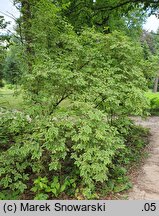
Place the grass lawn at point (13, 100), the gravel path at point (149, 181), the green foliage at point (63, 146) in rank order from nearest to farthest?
the green foliage at point (63, 146), the gravel path at point (149, 181), the grass lawn at point (13, 100)

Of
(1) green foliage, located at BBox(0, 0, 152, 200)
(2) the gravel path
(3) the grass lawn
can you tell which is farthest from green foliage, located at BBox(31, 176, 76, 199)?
(3) the grass lawn

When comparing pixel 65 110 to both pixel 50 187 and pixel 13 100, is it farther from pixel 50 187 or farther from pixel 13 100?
pixel 13 100

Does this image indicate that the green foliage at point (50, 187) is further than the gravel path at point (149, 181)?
No

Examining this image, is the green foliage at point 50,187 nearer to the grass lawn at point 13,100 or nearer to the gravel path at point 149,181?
the gravel path at point 149,181

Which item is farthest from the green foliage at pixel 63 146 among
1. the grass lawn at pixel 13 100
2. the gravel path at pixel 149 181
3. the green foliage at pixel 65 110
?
the gravel path at pixel 149 181

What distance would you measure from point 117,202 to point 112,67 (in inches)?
93.5

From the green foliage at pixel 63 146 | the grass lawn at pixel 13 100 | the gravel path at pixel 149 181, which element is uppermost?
the grass lawn at pixel 13 100

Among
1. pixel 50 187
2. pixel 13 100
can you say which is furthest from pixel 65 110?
pixel 13 100

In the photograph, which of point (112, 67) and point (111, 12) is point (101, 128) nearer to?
point (112, 67)

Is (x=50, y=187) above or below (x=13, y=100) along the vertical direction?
below

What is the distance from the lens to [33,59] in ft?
14.7

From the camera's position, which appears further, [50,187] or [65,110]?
[65,110]

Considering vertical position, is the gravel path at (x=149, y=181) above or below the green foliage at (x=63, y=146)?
below

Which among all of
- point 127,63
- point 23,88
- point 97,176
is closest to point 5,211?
point 97,176
